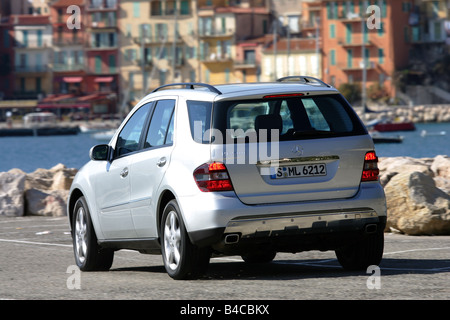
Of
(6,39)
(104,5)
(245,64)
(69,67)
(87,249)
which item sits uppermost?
(104,5)

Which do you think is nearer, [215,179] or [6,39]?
[215,179]

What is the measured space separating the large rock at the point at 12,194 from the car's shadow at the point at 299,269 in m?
9.13

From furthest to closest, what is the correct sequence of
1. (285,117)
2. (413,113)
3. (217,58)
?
(217,58) < (413,113) < (285,117)

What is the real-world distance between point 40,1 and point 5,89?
92.7 ft

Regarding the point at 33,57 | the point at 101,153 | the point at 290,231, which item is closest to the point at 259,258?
the point at 101,153

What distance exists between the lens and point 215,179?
9492 millimetres

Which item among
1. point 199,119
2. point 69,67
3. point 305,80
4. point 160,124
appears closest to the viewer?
point 199,119

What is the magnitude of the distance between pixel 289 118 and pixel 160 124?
1.19 meters

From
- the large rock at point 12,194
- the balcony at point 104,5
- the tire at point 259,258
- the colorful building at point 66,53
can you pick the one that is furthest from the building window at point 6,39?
the tire at point 259,258

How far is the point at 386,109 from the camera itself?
12431cm

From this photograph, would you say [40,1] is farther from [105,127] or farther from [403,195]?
[403,195]

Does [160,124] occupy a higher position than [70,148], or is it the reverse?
[160,124]

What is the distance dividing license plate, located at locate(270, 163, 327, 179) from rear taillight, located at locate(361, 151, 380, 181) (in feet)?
1.29

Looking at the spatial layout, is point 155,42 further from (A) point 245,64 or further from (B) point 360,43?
(B) point 360,43
